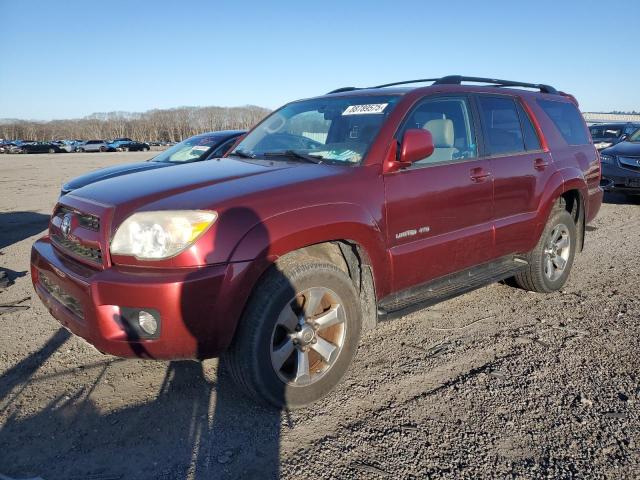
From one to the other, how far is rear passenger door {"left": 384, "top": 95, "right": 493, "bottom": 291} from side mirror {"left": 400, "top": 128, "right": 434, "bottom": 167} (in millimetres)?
136

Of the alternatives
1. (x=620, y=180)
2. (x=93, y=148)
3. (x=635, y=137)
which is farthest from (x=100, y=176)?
(x=93, y=148)

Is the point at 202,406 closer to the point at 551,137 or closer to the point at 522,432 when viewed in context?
the point at 522,432

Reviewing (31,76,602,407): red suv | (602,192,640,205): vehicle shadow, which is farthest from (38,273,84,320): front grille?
(602,192,640,205): vehicle shadow

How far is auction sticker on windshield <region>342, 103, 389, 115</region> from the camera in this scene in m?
3.45

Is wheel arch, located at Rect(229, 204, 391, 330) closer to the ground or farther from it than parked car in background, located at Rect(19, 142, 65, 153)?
closer to the ground

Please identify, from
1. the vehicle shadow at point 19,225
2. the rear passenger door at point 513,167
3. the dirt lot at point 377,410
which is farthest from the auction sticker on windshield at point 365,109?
the vehicle shadow at point 19,225

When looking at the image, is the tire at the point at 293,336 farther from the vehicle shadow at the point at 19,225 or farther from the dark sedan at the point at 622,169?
the dark sedan at the point at 622,169

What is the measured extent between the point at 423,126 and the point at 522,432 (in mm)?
2123

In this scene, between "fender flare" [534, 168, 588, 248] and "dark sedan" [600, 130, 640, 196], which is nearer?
"fender flare" [534, 168, 588, 248]

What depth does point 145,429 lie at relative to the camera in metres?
2.63

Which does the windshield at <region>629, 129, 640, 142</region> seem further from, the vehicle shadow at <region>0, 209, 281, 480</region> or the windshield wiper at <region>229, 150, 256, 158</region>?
the vehicle shadow at <region>0, 209, 281, 480</region>

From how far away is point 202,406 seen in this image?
2848 millimetres

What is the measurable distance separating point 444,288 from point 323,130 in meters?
1.52

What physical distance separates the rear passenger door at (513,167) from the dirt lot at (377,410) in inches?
30.6
